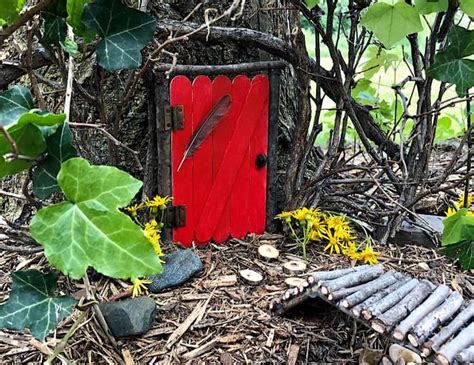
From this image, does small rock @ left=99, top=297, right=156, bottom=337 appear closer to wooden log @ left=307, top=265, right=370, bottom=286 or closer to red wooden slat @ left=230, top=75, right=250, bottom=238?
wooden log @ left=307, top=265, right=370, bottom=286

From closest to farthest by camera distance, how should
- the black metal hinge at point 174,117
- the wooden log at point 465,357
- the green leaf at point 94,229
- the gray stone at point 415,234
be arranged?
the green leaf at point 94,229
the wooden log at point 465,357
the black metal hinge at point 174,117
the gray stone at point 415,234

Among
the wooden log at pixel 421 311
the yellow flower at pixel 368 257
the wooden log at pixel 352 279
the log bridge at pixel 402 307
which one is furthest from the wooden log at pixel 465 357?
the yellow flower at pixel 368 257

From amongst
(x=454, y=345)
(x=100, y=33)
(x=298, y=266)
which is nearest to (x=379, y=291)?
(x=454, y=345)

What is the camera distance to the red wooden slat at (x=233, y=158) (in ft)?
6.55

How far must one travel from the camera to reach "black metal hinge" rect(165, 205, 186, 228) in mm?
1938

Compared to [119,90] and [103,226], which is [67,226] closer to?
[103,226]

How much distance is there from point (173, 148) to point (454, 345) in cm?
106

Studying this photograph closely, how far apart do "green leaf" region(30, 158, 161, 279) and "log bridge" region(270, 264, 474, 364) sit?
66 cm

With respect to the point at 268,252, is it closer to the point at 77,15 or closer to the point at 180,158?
the point at 180,158

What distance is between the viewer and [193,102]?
1892 millimetres

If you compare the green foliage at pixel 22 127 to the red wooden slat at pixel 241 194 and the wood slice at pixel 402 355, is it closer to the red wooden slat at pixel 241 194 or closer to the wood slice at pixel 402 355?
the red wooden slat at pixel 241 194

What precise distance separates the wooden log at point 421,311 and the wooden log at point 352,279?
17 centimetres

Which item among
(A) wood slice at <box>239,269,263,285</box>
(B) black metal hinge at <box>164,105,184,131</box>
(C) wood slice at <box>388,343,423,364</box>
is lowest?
Result: (C) wood slice at <box>388,343,423,364</box>

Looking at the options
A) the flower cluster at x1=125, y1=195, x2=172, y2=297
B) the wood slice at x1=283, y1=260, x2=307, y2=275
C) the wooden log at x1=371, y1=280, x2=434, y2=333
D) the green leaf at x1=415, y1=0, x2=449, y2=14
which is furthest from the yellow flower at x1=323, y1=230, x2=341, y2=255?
the green leaf at x1=415, y1=0, x2=449, y2=14
